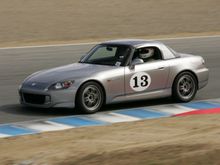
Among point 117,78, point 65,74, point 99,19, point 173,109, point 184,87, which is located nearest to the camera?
point 65,74

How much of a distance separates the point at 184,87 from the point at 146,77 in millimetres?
1098

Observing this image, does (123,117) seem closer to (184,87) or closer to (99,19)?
(184,87)

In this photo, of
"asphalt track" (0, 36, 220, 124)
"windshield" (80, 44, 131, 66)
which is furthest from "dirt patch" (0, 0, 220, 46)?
"windshield" (80, 44, 131, 66)

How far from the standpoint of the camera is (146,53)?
1478 centimetres

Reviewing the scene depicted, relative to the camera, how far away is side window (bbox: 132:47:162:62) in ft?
48.1

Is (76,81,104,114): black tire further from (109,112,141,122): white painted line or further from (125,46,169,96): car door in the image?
(125,46,169,96): car door

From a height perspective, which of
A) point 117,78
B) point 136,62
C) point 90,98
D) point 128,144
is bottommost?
point 128,144

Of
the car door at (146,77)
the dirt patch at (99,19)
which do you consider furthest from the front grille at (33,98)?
the dirt patch at (99,19)

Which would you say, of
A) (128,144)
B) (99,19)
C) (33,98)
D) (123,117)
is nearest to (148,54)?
(123,117)

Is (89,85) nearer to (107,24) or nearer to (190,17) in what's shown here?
(107,24)

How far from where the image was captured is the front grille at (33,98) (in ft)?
45.4

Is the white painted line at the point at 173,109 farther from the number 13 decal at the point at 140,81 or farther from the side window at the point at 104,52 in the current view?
the side window at the point at 104,52

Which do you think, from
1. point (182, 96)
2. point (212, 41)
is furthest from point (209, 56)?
point (182, 96)

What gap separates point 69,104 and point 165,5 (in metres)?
28.4
